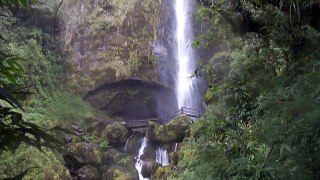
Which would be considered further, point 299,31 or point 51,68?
point 51,68

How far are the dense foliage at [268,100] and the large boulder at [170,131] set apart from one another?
7.63 m

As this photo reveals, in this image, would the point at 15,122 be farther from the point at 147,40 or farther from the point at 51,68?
the point at 147,40

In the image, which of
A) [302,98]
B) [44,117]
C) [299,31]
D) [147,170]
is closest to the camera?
[302,98]

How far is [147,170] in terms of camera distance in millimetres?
11188

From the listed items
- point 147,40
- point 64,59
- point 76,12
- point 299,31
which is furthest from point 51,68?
point 299,31

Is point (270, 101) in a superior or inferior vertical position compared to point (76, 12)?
inferior

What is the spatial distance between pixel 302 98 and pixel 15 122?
1521mm

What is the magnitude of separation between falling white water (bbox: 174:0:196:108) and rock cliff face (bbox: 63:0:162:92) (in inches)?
45.4

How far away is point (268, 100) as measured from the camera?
2312 millimetres

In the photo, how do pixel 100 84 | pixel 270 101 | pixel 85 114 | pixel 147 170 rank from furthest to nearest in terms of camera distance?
pixel 100 84, pixel 85 114, pixel 147 170, pixel 270 101

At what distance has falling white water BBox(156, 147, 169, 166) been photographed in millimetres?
12375

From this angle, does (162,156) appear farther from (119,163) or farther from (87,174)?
(87,174)

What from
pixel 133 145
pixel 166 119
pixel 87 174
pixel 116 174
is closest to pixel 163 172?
pixel 116 174

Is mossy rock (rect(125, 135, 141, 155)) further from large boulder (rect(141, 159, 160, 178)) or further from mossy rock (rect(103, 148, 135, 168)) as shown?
large boulder (rect(141, 159, 160, 178))
